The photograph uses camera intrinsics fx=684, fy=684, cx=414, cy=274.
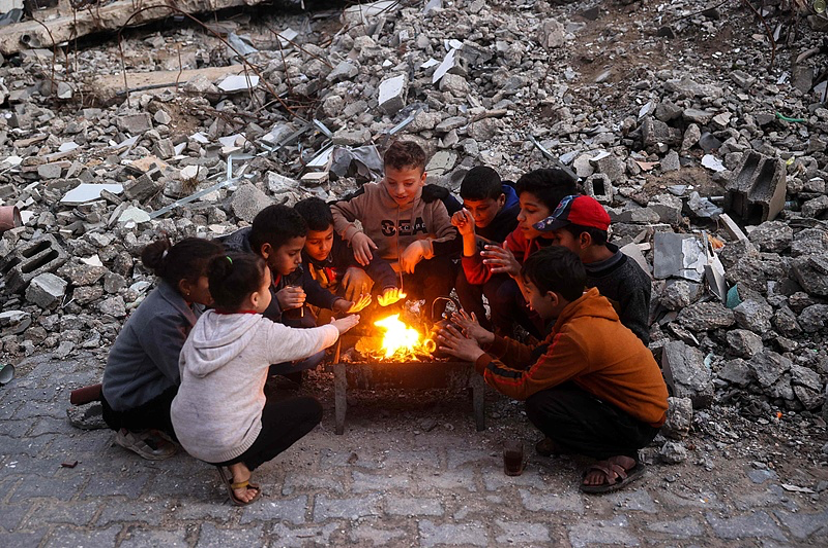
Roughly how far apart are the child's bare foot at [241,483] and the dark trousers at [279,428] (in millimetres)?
36

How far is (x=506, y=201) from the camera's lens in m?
5.09

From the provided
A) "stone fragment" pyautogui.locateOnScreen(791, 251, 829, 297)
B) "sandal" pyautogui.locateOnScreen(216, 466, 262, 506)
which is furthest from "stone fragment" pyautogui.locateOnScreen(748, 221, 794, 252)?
"sandal" pyautogui.locateOnScreen(216, 466, 262, 506)

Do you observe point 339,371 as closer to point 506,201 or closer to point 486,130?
point 506,201

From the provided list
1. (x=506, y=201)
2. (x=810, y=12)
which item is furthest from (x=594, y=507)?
(x=810, y=12)

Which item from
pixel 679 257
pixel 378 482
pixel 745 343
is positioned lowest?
pixel 378 482

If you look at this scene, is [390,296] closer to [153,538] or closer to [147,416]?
[147,416]

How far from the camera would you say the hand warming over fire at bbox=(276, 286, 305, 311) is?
4.42 meters

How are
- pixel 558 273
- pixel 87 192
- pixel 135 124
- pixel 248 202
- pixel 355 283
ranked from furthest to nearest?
pixel 135 124 → pixel 87 192 → pixel 248 202 → pixel 355 283 → pixel 558 273

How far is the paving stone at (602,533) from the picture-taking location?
3340 millimetres

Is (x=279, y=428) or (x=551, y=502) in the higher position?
(x=279, y=428)

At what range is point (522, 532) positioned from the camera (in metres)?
3.44

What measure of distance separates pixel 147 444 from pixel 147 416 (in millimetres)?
214

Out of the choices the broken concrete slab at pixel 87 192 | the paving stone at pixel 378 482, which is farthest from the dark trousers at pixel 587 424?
the broken concrete slab at pixel 87 192

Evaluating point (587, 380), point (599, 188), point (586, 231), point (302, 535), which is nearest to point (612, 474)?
point (587, 380)
